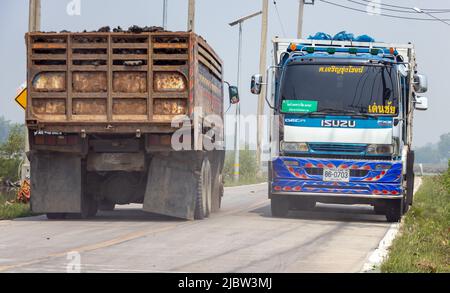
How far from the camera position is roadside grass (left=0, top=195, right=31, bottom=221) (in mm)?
19234

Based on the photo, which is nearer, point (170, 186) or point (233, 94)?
point (170, 186)

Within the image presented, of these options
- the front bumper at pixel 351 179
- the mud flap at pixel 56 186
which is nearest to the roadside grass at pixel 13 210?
the mud flap at pixel 56 186

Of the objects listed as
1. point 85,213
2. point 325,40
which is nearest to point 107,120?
point 85,213

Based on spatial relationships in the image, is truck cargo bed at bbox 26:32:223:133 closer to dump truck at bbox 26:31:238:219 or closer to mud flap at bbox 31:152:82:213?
dump truck at bbox 26:31:238:219

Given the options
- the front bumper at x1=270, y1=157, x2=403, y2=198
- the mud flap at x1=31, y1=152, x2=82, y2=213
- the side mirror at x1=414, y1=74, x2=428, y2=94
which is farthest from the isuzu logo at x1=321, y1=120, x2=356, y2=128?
the mud flap at x1=31, y1=152, x2=82, y2=213

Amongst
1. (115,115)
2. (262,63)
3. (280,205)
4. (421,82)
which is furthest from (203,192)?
(262,63)

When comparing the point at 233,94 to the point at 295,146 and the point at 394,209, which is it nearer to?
the point at 295,146

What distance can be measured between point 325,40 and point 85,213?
596 cm

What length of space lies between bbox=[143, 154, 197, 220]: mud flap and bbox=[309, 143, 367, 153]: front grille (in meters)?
2.46

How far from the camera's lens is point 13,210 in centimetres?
2012

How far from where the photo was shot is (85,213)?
18656 mm

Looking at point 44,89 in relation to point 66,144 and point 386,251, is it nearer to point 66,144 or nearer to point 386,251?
point 66,144

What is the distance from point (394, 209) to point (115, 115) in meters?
5.82
